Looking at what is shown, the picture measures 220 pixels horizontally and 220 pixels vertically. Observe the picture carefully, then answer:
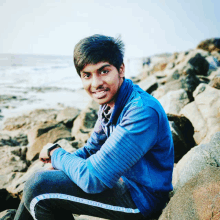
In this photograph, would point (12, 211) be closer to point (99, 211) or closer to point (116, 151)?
point (99, 211)

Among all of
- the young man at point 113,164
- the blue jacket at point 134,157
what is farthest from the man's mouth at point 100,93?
the blue jacket at point 134,157

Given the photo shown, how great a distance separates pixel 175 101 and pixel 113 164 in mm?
3086

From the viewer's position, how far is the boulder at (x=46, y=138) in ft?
13.9

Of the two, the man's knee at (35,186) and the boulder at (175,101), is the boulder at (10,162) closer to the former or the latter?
the man's knee at (35,186)

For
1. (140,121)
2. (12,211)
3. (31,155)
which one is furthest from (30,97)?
(140,121)

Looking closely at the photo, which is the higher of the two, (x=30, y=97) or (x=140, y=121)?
(x=140, y=121)

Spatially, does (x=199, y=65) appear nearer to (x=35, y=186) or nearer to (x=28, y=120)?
(x=28, y=120)

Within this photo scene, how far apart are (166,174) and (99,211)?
690 mm

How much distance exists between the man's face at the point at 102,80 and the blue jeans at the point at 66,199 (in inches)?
31.6

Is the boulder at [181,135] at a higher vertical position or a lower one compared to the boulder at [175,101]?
lower

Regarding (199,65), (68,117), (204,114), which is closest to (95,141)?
(204,114)

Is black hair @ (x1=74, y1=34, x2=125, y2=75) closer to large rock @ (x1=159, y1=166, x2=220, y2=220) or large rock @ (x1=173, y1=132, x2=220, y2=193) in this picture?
large rock @ (x1=159, y1=166, x2=220, y2=220)

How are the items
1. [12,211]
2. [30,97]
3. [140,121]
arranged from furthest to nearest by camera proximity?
[30,97], [12,211], [140,121]

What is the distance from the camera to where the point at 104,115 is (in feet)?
6.25
